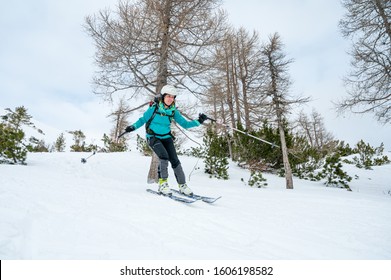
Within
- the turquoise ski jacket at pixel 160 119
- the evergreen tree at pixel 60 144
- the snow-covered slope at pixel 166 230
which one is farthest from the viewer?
the evergreen tree at pixel 60 144

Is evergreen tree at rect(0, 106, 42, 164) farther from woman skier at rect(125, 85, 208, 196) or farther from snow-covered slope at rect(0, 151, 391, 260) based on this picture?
woman skier at rect(125, 85, 208, 196)

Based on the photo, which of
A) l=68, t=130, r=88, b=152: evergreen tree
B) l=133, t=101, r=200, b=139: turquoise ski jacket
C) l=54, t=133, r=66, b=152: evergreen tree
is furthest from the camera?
l=54, t=133, r=66, b=152: evergreen tree

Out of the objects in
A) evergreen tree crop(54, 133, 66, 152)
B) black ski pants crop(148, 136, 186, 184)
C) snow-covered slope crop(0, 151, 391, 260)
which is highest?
evergreen tree crop(54, 133, 66, 152)

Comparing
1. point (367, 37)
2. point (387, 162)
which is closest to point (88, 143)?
point (367, 37)

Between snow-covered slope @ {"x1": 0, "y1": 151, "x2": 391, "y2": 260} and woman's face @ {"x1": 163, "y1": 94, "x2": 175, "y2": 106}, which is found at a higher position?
woman's face @ {"x1": 163, "y1": 94, "x2": 175, "y2": 106}

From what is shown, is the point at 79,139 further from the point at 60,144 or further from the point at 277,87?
the point at 277,87

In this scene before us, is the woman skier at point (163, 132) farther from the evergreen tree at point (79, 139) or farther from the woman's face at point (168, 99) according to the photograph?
the evergreen tree at point (79, 139)

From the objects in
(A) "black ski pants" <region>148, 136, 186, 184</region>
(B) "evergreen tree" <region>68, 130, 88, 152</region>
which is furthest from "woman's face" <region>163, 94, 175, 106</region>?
(B) "evergreen tree" <region>68, 130, 88, 152</region>

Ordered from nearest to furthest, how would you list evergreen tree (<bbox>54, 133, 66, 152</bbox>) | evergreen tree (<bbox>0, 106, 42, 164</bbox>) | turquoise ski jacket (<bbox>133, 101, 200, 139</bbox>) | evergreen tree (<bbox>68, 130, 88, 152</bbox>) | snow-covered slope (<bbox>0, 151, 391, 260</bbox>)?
snow-covered slope (<bbox>0, 151, 391, 260</bbox>) < turquoise ski jacket (<bbox>133, 101, 200, 139</bbox>) < evergreen tree (<bbox>0, 106, 42, 164</bbox>) < evergreen tree (<bbox>68, 130, 88, 152</bbox>) < evergreen tree (<bbox>54, 133, 66, 152</bbox>)

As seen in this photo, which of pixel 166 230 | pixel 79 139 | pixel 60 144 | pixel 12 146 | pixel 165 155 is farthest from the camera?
pixel 60 144

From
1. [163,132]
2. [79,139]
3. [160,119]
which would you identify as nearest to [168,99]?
[160,119]

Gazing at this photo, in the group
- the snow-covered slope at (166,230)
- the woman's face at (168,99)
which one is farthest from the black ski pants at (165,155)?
the snow-covered slope at (166,230)

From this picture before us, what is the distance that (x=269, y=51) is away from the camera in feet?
37.6

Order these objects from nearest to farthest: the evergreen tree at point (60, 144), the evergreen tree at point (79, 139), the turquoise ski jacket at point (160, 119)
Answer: the turquoise ski jacket at point (160, 119)
the evergreen tree at point (79, 139)
the evergreen tree at point (60, 144)
